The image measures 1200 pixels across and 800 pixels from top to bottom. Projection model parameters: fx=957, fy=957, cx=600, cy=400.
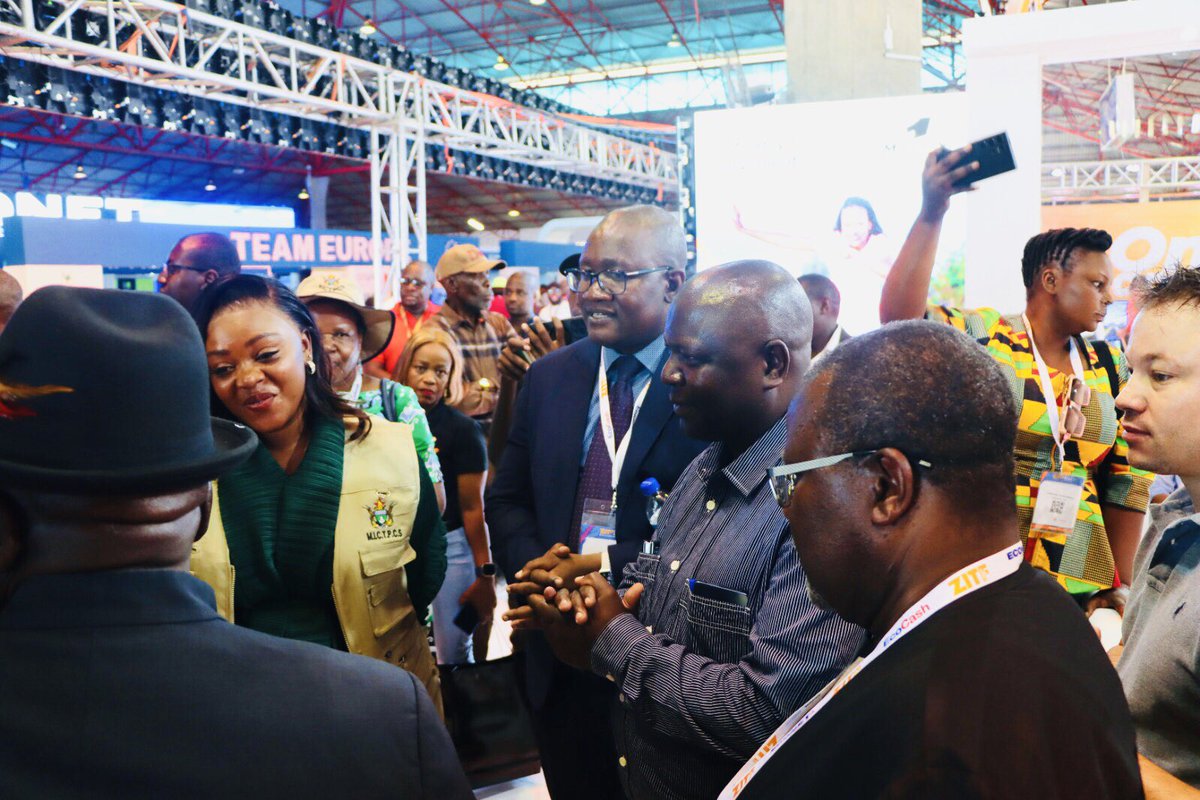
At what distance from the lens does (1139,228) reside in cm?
500

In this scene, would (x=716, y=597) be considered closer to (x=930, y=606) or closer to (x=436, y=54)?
(x=930, y=606)

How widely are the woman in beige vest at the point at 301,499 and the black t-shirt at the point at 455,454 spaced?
1344 mm

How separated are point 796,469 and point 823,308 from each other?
251 centimetres

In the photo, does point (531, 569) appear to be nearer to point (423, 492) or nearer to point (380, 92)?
point (423, 492)

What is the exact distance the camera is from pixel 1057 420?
9.53 feet

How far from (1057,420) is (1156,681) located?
1.60 metres

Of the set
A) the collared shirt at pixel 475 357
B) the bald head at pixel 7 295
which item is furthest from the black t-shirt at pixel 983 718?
the collared shirt at pixel 475 357

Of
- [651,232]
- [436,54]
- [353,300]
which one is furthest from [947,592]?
[436,54]

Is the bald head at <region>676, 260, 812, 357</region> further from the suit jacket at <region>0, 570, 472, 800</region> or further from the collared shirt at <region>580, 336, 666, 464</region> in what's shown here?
the suit jacket at <region>0, 570, 472, 800</region>

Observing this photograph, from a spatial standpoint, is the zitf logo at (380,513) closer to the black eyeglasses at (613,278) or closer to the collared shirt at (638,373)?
the collared shirt at (638,373)

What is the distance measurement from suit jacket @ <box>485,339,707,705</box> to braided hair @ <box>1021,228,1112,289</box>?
157cm

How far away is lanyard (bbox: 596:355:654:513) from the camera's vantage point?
7.39 ft

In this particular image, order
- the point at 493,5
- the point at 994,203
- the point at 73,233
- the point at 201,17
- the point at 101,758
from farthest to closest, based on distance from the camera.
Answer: the point at 493,5, the point at 73,233, the point at 201,17, the point at 994,203, the point at 101,758

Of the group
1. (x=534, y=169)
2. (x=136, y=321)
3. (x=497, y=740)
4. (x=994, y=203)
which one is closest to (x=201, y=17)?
(x=994, y=203)
